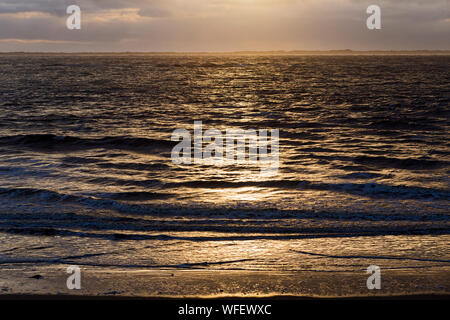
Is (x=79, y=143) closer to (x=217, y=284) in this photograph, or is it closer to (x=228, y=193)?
(x=228, y=193)

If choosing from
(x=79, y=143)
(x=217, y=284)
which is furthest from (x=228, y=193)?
(x=79, y=143)

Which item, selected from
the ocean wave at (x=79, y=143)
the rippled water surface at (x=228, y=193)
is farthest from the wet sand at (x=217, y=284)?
the ocean wave at (x=79, y=143)

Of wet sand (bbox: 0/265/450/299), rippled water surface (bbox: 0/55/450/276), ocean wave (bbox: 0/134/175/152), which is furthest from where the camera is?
ocean wave (bbox: 0/134/175/152)

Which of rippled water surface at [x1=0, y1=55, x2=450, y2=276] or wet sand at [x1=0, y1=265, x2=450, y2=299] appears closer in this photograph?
wet sand at [x1=0, y1=265, x2=450, y2=299]

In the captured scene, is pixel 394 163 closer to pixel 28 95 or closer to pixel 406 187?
pixel 406 187

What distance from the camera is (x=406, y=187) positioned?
11664 mm

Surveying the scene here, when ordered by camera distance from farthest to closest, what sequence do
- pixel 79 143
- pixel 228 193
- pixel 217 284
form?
pixel 79 143 → pixel 228 193 → pixel 217 284

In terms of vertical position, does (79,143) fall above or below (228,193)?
above

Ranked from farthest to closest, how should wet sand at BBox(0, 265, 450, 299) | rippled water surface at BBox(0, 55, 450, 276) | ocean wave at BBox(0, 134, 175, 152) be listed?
ocean wave at BBox(0, 134, 175, 152) → rippled water surface at BBox(0, 55, 450, 276) → wet sand at BBox(0, 265, 450, 299)

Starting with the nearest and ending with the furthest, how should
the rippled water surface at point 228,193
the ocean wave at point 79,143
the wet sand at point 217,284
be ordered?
1. the wet sand at point 217,284
2. the rippled water surface at point 228,193
3. the ocean wave at point 79,143

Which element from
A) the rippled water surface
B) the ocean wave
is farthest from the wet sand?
the ocean wave

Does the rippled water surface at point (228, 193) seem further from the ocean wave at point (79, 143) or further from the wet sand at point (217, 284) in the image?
the wet sand at point (217, 284)

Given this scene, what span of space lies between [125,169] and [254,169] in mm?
4269

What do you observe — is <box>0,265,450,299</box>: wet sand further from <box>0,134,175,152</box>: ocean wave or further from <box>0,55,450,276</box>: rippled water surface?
<box>0,134,175,152</box>: ocean wave
